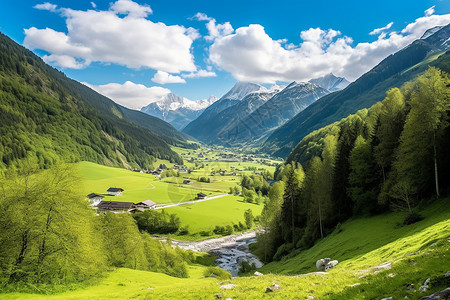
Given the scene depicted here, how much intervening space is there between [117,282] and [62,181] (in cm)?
1677

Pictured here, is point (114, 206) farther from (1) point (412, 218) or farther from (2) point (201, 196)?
(1) point (412, 218)

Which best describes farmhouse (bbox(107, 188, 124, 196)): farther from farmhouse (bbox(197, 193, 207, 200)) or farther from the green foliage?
farmhouse (bbox(197, 193, 207, 200))

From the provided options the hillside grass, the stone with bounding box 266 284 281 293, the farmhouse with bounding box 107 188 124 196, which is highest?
the stone with bounding box 266 284 281 293

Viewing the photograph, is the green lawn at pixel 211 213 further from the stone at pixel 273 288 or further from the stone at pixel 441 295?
the stone at pixel 441 295

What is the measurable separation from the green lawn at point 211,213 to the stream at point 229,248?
41.2ft

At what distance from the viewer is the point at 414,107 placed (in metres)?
41.1

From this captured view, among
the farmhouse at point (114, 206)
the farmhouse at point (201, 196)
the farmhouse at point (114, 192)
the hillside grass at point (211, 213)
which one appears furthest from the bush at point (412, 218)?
the farmhouse at point (114, 192)

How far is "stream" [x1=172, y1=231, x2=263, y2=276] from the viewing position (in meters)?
90.0

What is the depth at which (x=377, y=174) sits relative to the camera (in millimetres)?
56719

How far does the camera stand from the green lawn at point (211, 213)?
135 m

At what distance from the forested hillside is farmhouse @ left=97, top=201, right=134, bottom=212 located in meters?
95.5

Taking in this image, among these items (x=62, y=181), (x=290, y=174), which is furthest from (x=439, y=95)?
(x=62, y=181)

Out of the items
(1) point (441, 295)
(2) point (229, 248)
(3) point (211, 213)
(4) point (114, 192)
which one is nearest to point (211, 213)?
(3) point (211, 213)

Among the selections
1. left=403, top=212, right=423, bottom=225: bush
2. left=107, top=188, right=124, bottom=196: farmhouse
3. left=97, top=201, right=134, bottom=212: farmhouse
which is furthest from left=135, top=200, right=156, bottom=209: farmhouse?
left=403, top=212, right=423, bottom=225: bush
